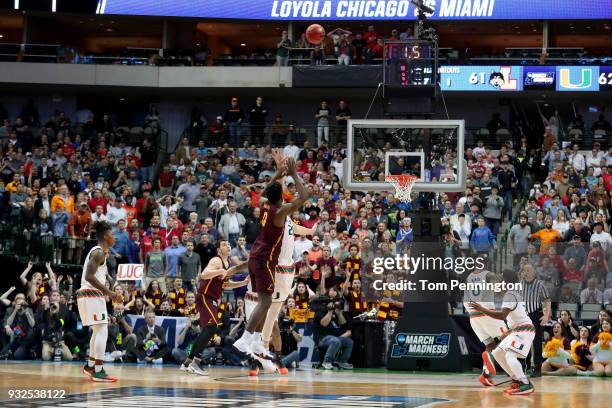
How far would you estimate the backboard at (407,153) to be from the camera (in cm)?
2019

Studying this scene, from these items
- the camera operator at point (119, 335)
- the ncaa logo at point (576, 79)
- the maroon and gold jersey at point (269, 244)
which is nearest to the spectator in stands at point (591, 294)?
the camera operator at point (119, 335)

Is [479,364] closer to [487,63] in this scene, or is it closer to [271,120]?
[487,63]

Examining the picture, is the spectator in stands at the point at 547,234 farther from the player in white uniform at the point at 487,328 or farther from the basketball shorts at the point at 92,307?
the basketball shorts at the point at 92,307

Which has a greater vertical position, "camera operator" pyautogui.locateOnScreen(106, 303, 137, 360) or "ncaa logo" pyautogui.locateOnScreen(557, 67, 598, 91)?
"ncaa logo" pyautogui.locateOnScreen(557, 67, 598, 91)

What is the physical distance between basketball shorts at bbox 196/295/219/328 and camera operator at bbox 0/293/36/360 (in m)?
5.90

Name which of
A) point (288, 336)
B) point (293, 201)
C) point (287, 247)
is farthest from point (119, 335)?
point (293, 201)

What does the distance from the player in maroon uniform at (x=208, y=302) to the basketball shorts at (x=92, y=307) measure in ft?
7.07

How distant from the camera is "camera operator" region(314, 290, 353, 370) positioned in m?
20.5

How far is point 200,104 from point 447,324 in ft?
80.7

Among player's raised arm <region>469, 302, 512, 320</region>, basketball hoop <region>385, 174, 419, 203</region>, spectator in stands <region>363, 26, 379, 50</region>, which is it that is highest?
spectator in stands <region>363, 26, 379, 50</region>

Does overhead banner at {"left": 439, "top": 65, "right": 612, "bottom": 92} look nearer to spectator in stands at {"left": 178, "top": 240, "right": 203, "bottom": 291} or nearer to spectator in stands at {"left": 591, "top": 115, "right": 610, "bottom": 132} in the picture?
spectator in stands at {"left": 591, "top": 115, "right": 610, "bottom": 132}

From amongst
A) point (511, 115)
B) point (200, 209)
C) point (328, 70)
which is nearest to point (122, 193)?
point (200, 209)

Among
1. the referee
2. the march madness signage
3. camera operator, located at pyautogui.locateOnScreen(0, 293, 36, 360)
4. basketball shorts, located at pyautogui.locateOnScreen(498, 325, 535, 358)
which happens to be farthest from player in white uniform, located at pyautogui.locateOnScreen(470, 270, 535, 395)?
camera operator, located at pyautogui.locateOnScreen(0, 293, 36, 360)

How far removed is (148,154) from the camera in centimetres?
3428
